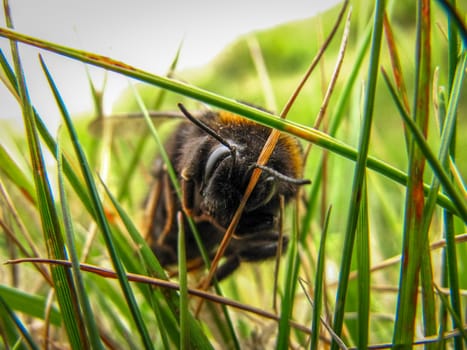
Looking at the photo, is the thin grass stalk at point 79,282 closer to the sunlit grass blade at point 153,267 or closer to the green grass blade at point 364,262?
the sunlit grass blade at point 153,267

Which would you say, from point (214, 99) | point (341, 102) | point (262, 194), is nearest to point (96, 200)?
point (214, 99)

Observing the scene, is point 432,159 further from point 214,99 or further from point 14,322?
point 14,322

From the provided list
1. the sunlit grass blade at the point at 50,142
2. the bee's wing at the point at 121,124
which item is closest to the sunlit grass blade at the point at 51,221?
the sunlit grass blade at the point at 50,142

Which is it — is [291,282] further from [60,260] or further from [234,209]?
[60,260]

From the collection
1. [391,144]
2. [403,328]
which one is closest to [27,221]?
[403,328]

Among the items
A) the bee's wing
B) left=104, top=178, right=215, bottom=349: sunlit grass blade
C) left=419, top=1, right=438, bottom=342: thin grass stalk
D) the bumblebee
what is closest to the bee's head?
the bumblebee

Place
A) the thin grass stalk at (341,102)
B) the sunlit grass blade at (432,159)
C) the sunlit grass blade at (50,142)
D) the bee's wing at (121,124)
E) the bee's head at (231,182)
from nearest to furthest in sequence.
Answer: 1. the sunlit grass blade at (432,159)
2. the sunlit grass blade at (50,142)
3. the bee's head at (231,182)
4. the thin grass stalk at (341,102)
5. the bee's wing at (121,124)
